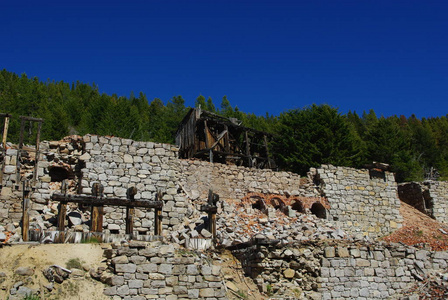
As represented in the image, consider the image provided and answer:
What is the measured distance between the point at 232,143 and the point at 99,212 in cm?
1683

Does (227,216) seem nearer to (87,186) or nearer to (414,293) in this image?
(87,186)

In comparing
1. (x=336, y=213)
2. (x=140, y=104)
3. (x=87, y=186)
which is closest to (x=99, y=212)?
(x=87, y=186)

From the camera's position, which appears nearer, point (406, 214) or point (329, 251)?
point (329, 251)

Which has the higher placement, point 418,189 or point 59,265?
point 418,189

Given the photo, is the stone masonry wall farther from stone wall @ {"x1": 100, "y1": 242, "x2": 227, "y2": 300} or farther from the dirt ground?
the dirt ground

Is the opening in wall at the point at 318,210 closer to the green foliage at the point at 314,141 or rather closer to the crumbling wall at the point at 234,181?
the crumbling wall at the point at 234,181

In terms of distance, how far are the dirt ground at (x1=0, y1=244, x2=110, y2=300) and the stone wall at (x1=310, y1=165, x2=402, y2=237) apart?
12868 millimetres

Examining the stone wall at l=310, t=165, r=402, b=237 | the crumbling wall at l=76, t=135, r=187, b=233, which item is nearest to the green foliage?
the stone wall at l=310, t=165, r=402, b=237

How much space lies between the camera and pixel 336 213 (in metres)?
19.3

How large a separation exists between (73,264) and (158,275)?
1.77m

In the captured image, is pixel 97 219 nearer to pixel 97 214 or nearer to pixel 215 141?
pixel 97 214

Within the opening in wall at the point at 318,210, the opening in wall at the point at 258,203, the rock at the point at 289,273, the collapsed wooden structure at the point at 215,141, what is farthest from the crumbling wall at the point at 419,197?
the rock at the point at 289,273

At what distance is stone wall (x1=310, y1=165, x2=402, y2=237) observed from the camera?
63.6 ft

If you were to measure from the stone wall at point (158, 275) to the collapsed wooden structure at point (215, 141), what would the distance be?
542 inches
